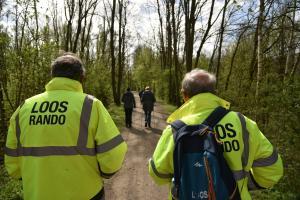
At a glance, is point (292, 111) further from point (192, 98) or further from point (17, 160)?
point (17, 160)

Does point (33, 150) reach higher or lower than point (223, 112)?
lower

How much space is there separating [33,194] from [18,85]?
923 centimetres

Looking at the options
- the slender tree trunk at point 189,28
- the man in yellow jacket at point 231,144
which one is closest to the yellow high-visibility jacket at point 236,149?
the man in yellow jacket at point 231,144

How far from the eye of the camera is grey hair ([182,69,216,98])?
3391 millimetres

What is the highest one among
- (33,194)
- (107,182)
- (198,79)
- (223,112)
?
(198,79)

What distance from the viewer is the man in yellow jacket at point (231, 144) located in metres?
3.12

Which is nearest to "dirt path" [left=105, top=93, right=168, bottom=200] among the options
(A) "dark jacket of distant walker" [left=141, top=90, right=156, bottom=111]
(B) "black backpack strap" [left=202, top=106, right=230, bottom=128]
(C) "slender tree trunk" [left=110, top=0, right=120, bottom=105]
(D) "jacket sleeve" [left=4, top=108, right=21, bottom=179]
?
(A) "dark jacket of distant walker" [left=141, top=90, right=156, bottom=111]

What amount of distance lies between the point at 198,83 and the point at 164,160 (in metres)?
0.75

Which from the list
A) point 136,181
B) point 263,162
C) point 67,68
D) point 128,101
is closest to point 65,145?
point 67,68

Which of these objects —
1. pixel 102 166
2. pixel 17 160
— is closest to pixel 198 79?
pixel 102 166

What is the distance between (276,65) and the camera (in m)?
18.0

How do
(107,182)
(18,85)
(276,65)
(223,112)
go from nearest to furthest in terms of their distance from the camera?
(223,112) → (107,182) → (18,85) → (276,65)

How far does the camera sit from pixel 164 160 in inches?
127

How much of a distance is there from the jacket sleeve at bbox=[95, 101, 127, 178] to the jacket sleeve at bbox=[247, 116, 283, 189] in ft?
3.81
